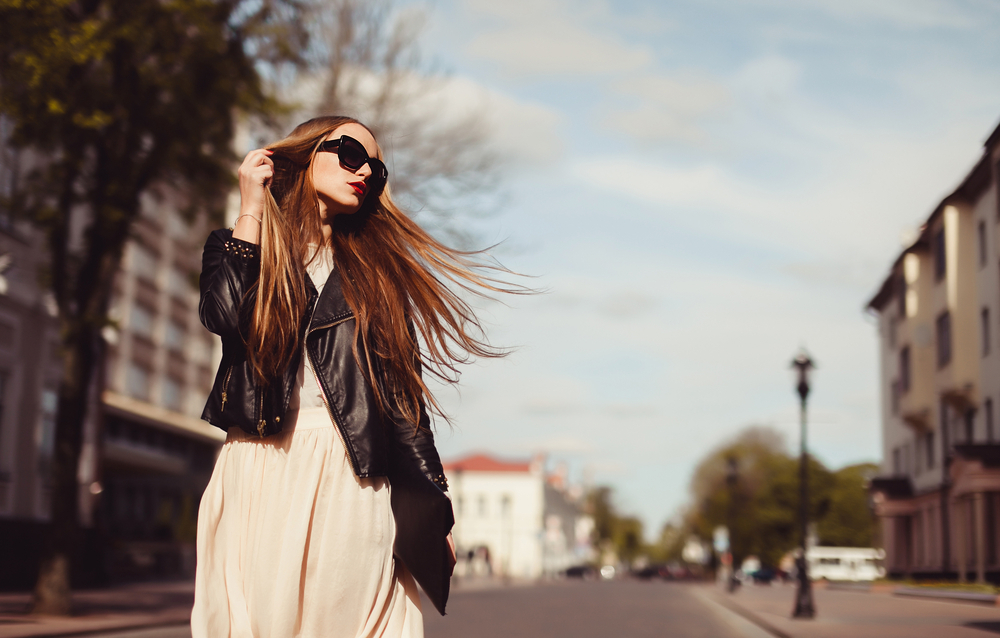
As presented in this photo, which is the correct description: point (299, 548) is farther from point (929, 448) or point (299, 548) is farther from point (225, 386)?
point (929, 448)

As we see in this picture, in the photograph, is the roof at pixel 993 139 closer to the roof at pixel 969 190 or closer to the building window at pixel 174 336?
the roof at pixel 969 190

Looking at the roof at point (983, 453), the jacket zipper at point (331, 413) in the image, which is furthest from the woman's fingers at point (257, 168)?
the roof at point (983, 453)

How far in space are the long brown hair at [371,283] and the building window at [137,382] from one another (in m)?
37.6

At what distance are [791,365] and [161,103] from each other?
567 inches

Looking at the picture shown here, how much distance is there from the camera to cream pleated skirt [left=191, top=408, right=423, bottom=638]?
8.81 feet

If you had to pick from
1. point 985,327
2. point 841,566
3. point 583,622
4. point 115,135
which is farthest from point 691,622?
point 841,566

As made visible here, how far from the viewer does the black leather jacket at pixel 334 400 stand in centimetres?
271

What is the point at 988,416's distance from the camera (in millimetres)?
33625

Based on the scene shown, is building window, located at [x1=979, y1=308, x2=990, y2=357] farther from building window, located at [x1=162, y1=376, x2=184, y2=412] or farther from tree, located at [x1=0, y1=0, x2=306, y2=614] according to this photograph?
building window, located at [x1=162, y1=376, x2=184, y2=412]

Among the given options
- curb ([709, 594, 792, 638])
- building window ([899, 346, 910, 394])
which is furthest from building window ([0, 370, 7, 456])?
building window ([899, 346, 910, 394])

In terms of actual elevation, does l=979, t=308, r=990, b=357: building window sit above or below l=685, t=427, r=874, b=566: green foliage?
above

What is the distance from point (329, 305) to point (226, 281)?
0.89ft

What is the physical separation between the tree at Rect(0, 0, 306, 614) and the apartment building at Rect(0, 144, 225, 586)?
0.98m

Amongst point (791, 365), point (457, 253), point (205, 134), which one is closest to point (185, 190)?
point (205, 134)
